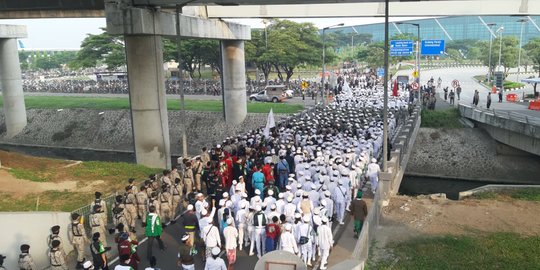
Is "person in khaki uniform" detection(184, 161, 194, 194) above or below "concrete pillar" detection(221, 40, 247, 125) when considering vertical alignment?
below

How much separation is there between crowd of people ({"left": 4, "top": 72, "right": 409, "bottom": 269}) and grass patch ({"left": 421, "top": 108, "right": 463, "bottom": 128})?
12380 millimetres

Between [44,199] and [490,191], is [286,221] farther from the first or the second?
[490,191]

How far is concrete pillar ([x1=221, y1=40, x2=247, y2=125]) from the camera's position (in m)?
32.6

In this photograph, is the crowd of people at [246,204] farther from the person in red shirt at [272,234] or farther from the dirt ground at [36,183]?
the dirt ground at [36,183]

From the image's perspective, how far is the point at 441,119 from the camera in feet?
109

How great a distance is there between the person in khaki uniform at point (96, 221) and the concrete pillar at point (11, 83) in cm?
3237

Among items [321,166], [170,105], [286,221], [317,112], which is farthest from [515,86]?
[286,221]

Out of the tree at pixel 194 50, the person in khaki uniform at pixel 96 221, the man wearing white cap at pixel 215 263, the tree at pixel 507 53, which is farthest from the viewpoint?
the tree at pixel 507 53

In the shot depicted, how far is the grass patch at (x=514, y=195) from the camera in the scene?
54.6ft

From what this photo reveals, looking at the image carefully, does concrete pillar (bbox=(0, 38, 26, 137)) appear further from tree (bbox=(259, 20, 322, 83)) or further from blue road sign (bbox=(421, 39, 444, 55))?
blue road sign (bbox=(421, 39, 444, 55))

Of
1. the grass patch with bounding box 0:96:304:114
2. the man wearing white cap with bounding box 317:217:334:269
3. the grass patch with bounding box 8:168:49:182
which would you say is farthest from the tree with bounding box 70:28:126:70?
the man wearing white cap with bounding box 317:217:334:269

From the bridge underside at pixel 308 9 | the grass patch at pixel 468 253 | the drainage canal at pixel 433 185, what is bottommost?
the drainage canal at pixel 433 185

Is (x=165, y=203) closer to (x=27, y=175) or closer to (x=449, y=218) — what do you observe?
(x=27, y=175)

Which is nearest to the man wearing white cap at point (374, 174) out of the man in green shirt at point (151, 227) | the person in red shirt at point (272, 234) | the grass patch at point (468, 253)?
the grass patch at point (468, 253)
